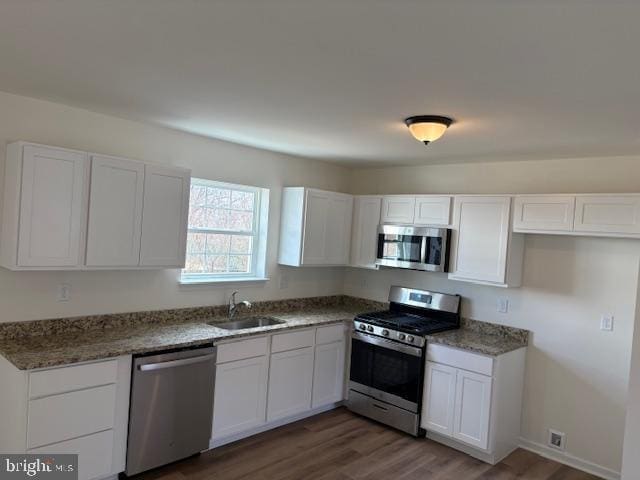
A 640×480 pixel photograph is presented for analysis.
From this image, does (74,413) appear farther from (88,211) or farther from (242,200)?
(242,200)

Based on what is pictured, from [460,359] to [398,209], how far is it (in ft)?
5.12

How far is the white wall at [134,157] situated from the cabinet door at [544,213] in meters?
2.12

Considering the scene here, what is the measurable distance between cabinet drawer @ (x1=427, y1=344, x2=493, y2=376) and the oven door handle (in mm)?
117

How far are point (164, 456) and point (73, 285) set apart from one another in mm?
1333

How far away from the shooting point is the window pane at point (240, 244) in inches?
173

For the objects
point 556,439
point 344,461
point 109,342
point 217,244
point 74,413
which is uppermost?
point 217,244

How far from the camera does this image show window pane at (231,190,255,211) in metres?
4.37

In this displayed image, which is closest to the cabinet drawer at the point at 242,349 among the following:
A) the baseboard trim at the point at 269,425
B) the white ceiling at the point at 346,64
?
the baseboard trim at the point at 269,425

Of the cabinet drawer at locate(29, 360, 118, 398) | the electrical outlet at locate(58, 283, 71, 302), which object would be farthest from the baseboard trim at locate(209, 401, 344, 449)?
the electrical outlet at locate(58, 283, 71, 302)

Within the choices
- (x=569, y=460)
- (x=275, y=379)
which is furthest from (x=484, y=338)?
(x=275, y=379)

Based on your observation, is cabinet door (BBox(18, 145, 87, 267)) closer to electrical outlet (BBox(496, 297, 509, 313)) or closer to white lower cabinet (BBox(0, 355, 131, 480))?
white lower cabinet (BBox(0, 355, 131, 480))

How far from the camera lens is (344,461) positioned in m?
3.55

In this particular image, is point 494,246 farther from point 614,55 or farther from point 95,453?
point 95,453

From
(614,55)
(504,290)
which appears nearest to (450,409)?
(504,290)
